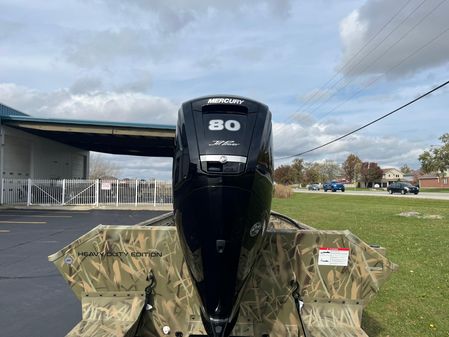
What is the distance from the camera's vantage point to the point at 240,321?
314cm

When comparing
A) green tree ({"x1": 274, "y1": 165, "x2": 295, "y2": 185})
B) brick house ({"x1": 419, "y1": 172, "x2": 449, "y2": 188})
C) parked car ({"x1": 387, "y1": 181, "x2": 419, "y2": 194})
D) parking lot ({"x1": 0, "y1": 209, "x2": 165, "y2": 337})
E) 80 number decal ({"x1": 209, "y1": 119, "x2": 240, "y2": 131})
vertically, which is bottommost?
→ parking lot ({"x1": 0, "y1": 209, "x2": 165, "y2": 337})

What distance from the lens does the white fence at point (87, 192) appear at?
2791 cm

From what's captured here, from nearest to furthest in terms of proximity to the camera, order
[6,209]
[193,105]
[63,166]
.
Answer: [193,105]
[6,209]
[63,166]

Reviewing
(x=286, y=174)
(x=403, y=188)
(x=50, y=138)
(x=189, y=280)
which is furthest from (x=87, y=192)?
(x=286, y=174)

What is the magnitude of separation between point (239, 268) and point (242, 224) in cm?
29

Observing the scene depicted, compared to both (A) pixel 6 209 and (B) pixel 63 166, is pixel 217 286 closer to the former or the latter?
(A) pixel 6 209

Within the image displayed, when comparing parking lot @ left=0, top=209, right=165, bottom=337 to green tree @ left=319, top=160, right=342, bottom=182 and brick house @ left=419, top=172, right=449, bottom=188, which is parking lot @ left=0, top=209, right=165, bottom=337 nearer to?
brick house @ left=419, top=172, right=449, bottom=188

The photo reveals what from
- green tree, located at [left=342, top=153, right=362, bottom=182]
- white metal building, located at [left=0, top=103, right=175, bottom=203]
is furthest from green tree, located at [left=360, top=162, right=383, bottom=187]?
white metal building, located at [left=0, top=103, right=175, bottom=203]

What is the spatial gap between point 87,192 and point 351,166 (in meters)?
96.3

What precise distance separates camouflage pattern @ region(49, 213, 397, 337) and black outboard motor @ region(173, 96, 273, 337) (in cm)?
37

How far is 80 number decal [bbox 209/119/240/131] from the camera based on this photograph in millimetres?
2779

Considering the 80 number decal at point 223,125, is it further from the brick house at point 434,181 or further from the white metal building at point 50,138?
the brick house at point 434,181

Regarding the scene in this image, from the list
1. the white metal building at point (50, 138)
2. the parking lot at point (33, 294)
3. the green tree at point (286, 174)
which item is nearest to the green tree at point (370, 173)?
the green tree at point (286, 174)

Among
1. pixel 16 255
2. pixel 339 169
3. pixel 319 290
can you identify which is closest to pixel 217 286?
pixel 319 290
